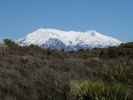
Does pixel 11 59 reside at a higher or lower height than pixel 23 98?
higher

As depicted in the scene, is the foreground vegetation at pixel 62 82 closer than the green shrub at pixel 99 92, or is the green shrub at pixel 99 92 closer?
the green shrub at pixel 99 92

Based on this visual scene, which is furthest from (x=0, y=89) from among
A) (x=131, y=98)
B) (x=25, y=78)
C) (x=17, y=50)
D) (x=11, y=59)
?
(x=17, y=50)

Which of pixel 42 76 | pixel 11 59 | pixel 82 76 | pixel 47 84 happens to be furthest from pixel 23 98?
pixel 11 59

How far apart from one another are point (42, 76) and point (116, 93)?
5.72 meters

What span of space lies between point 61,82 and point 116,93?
15.5ft

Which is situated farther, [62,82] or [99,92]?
[62,82]

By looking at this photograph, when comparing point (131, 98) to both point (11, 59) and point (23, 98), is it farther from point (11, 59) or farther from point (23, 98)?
point (11, 59)

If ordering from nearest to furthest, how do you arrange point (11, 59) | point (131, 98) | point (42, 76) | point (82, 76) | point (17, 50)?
point (131, 98) < point (42, 76) < point (82, 76) < point (11, 59) < point (17, 50)

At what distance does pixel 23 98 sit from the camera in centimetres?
1210

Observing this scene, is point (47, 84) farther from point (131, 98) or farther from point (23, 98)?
point (131, 98)

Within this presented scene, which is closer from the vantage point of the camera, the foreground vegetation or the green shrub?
the green shrub

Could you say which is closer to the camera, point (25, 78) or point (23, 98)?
point (23, 98)

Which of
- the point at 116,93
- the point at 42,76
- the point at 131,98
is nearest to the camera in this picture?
the point at 116,93

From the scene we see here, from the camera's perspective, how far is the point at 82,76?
54.9 feet
